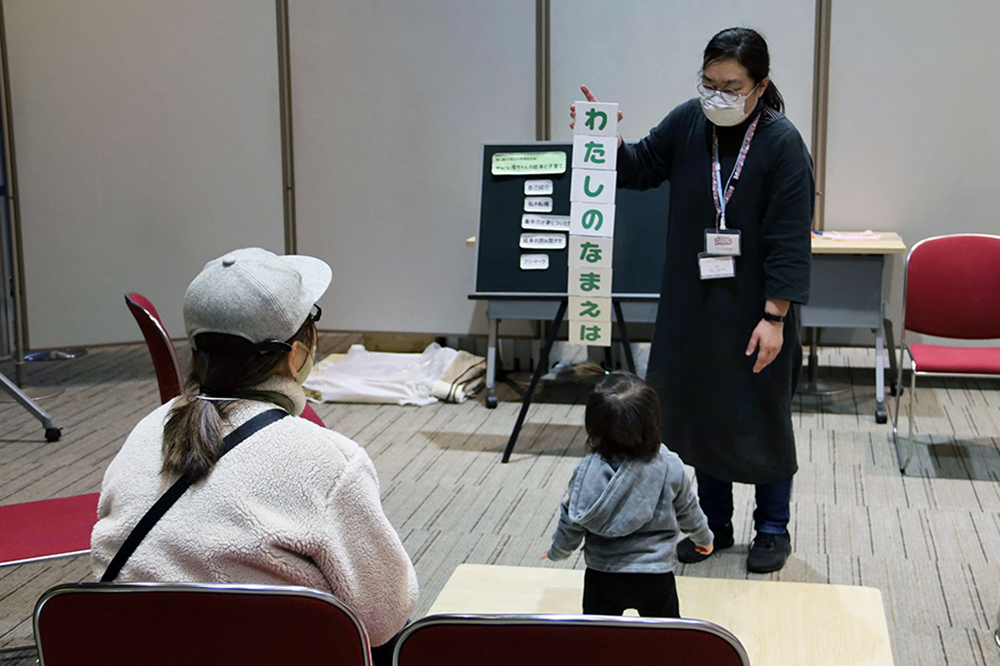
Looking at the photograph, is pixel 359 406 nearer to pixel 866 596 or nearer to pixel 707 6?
pixel 707 6

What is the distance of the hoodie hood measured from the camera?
6.10 ft

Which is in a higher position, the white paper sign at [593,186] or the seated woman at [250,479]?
the white paper sign at [593,186]

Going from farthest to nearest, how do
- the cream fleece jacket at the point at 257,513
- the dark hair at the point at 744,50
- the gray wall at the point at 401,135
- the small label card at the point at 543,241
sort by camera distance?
1. the gray wall at the point at 401,135
2. the small label card at the point at 543,241
3. the dark hair at the point at 744,50
4. the cream fleece jacket at the point at 257,513

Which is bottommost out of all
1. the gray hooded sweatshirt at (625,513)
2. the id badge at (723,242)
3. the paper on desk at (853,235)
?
the gray hooded sweatshirt at (625,513)

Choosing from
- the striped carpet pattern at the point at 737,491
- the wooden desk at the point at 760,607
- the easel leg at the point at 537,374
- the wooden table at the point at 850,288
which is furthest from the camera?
the wooden table at the point at 850,288

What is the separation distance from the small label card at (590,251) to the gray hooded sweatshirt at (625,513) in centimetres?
145

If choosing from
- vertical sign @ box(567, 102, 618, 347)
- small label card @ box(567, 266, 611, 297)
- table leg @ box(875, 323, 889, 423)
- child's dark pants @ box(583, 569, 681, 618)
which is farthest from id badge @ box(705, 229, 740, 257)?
table leg @ box(875, 323, 889, 423)

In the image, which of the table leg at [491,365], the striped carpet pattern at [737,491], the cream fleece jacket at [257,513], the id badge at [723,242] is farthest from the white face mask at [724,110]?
the table leg at [491,365]

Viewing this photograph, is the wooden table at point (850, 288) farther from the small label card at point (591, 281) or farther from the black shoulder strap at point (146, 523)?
the black shoulder strap at point (146, 523)

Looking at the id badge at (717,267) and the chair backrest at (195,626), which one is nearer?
the chair backrest at (195,626)

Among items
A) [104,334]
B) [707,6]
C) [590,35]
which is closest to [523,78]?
[590,35]

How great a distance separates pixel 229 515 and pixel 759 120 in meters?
1.83

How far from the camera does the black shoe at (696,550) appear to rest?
290 centimetres

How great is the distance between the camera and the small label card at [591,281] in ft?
10.9
